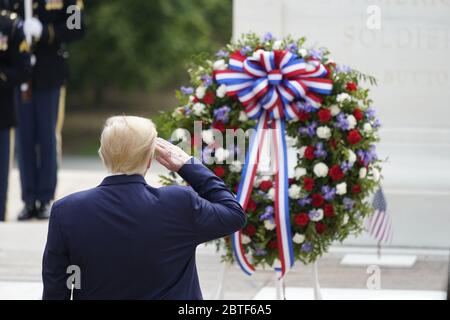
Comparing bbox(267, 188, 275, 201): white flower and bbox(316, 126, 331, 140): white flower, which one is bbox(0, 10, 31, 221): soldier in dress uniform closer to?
bbox(267, 188, 275, 201): white flower

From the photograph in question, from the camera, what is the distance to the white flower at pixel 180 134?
597 centimetres

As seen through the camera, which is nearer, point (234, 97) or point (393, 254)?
point (234, 97)

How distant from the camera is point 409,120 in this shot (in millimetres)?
8039

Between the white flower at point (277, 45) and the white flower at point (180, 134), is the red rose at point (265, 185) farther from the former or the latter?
the white flower at point (277, 45)

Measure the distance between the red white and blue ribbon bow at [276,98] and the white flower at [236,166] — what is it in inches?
1.8

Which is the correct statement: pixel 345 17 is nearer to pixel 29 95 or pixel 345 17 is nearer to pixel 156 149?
pixel 29 95

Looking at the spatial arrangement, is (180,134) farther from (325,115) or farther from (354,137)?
(354,137)

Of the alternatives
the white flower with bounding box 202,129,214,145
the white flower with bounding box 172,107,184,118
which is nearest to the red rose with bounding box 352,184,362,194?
the white flower with bounding box 202,129,214,145

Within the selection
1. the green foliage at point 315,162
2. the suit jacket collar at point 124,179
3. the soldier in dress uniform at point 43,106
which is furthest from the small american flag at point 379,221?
the suit jacket collar at point 124,179

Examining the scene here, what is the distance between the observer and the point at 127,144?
3.71 metres

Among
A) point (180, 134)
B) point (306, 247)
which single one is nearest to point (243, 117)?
point (180, 134)

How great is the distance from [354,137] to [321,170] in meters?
0.25
